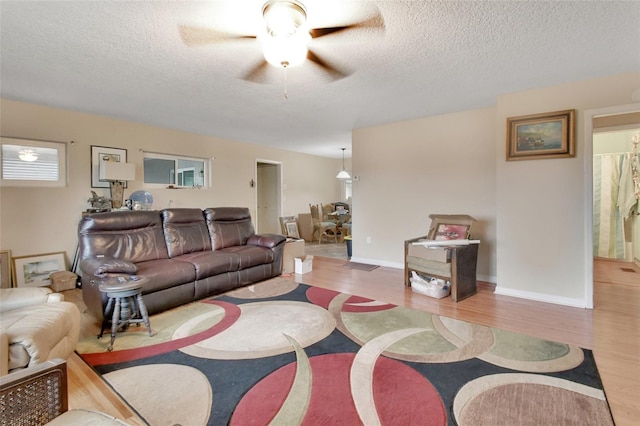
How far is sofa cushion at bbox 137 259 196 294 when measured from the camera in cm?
283

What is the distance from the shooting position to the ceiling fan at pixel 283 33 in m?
1.79

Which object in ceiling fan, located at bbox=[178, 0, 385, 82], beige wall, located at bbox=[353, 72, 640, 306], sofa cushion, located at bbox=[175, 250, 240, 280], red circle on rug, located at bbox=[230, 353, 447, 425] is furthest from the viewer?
sofa cushion, located at bbox=[175, 250, 240, 280]

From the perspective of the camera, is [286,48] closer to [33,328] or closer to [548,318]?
[33,328]

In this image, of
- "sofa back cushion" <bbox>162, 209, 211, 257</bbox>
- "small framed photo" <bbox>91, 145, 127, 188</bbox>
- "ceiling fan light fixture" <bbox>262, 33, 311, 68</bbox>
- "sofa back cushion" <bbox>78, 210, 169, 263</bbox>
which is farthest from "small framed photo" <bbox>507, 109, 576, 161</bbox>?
"small framed photo" <bbox>91, 145, 127, 188</bbox>

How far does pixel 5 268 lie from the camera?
351 cm

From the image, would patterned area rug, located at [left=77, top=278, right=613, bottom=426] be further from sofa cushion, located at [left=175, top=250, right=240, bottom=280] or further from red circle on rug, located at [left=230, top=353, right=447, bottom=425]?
sofa cushion, located at [left=175, top=250, right=240, bottom=280]

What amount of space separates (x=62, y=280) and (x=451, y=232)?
5005 millimetres

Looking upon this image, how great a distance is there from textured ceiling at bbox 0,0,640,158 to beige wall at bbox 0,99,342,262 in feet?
1.17

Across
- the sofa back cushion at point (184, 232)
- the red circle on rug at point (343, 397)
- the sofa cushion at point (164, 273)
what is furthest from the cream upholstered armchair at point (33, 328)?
the sofa back cushion at point (184, 232)

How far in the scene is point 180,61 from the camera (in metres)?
2.63

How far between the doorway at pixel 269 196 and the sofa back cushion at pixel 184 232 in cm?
316

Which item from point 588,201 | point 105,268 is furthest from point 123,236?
point 588,201

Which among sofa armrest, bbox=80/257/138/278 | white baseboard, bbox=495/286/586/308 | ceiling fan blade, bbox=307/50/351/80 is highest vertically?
ceiling fan blade, bbox=307/50/351/80

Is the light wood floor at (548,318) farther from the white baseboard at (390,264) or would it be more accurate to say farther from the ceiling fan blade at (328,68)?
the ceiling fan blade at (328,68)
